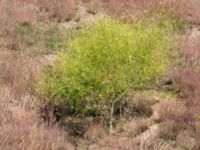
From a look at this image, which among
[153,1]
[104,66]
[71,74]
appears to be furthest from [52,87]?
[153,1]

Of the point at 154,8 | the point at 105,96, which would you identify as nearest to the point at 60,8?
the point at 154,8

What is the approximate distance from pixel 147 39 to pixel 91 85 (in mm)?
1184

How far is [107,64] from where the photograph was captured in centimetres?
812

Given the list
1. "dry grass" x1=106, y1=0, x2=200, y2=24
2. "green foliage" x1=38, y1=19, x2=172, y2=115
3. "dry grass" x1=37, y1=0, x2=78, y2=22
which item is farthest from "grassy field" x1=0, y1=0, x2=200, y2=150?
"dry grass" x1=106, y1=0, x2=200, y2=24

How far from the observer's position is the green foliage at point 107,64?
806 centimetres

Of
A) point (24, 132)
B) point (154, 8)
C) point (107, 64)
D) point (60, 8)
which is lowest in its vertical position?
point (60, 8)

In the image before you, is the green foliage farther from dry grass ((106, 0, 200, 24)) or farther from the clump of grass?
dry grass ((106, 0, 200, 24))

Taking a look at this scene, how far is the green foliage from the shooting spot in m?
8.06

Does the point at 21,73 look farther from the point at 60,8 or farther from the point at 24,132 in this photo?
the point at 60,8

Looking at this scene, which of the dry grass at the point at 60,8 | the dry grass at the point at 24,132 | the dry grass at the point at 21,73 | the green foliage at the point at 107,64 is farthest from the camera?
the dry grass at the point at 60,8

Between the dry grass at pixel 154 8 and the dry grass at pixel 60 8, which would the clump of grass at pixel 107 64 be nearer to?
the dry grass at pixel 154 8

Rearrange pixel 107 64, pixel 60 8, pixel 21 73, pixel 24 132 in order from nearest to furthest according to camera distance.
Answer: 1. pixel 24 132
2. pixel 107 64
3. pixel 21 73
4. pixel 60 8

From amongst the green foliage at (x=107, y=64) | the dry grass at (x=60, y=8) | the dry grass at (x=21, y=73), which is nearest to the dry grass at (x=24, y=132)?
the dry grass at (x=21, y=73)

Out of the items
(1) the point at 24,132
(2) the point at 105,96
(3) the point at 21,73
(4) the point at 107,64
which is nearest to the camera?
(1) the point at 24,132
